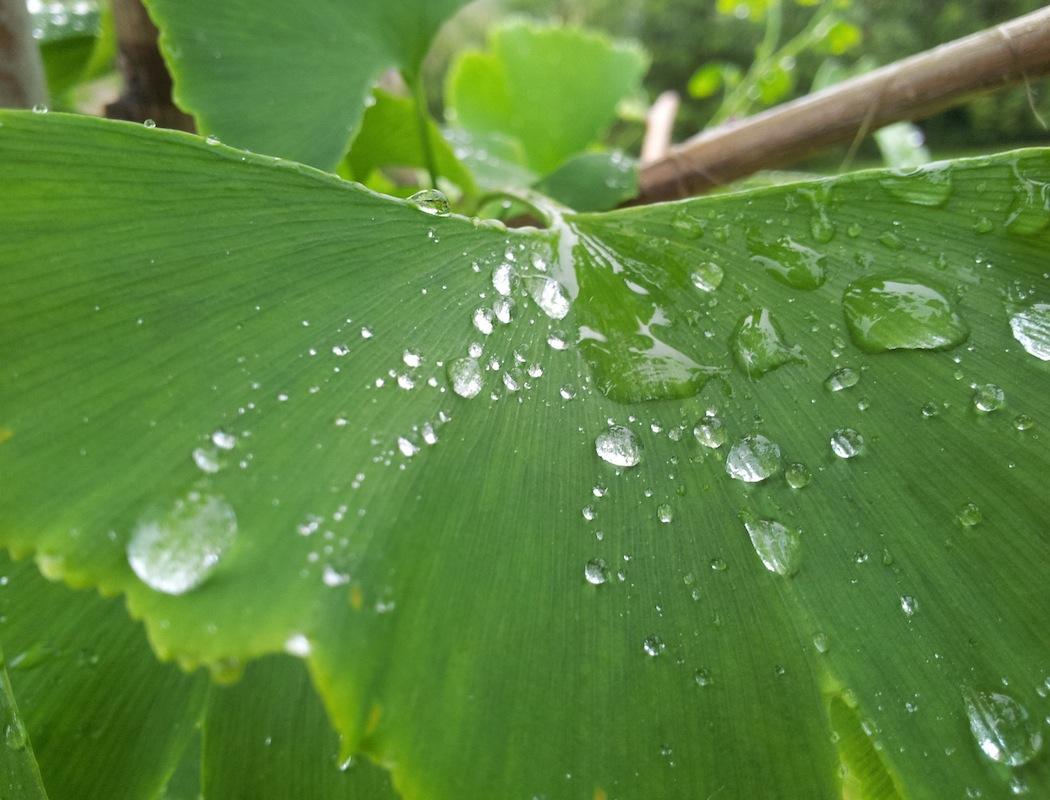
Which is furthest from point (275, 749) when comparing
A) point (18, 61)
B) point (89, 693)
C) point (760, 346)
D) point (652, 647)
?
point (18, 61)

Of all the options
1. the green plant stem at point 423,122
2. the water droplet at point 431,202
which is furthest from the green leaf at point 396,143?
the water droplet at point 431,202

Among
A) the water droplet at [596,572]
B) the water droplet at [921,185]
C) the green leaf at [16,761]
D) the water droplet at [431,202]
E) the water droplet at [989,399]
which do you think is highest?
the water droplet at [431,202]

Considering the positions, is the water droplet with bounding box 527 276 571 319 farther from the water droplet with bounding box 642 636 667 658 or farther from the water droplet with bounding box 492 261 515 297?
the water droplet with bounding box 642 636 667 658

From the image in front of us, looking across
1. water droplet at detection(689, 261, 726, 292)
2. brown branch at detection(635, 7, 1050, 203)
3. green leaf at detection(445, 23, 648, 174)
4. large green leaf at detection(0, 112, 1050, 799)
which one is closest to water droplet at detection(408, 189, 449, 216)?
large green leaf at detection(0, 112, 1050, 799)

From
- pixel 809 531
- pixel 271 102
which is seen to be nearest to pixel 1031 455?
pixel 809 531

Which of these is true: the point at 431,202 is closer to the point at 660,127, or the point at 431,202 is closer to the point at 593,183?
the point at 593,183

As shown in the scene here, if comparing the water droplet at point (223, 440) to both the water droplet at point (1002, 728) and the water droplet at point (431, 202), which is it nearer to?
the water droplet at point (431, 202)
